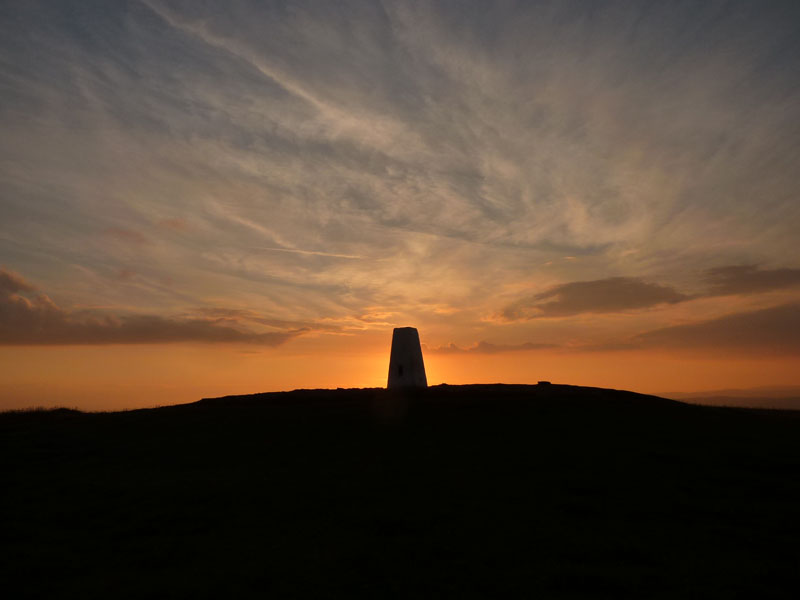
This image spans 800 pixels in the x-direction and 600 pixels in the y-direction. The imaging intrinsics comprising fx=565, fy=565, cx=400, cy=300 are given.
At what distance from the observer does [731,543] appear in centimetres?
1187

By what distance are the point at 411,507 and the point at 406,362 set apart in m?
24.3

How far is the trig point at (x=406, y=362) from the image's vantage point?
38094 millimetres

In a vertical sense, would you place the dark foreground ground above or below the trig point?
below

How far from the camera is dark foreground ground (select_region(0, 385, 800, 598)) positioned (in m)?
10.2

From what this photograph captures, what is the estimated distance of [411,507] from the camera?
1405 cm

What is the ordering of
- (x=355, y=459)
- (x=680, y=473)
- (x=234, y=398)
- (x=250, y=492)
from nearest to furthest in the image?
(x=250, y=492), (x=680, y=473), (x=355, y=459), (x=234, y=398)

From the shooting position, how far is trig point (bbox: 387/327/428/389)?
3809 centimetres

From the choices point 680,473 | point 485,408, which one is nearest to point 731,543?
point 680,473

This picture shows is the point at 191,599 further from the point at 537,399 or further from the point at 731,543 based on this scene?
the point at 537,399

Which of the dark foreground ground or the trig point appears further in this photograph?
the trig point

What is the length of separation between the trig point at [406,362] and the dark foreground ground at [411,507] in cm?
1121

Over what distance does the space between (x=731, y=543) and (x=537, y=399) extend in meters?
17.8

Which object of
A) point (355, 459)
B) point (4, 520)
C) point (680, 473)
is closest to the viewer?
point (4, 520)

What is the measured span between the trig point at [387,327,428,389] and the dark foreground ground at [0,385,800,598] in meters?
11.2
